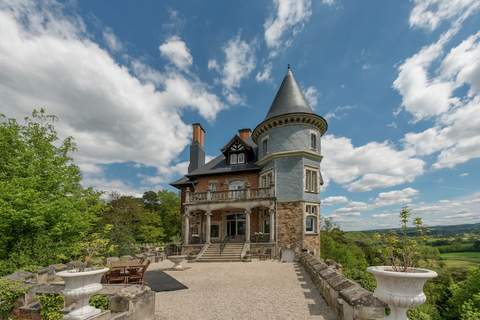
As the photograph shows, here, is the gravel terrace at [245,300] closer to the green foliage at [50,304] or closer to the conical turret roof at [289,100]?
the green foliage at [50,304]

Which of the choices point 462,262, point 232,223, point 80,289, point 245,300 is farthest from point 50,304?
point 462,262

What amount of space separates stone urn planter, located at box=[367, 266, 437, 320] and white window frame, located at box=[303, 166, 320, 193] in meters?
15.5

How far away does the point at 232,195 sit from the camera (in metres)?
20.1

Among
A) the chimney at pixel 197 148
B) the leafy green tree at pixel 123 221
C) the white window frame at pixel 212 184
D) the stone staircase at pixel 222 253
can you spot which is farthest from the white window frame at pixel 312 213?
the leafy green tree at pixel 123 221

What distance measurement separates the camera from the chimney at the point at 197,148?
25.1 m

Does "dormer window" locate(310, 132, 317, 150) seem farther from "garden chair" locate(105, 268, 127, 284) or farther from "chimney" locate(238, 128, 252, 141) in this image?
"garden chair" locate(105, 268, 127, 284)

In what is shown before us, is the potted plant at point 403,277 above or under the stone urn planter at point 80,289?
above

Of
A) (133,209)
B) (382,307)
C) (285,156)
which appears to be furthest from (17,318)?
(133,209)

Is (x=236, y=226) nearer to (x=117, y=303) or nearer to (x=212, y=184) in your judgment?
(x=212, y=184)

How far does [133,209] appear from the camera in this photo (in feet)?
101

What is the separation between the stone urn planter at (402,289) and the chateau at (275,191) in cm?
1461

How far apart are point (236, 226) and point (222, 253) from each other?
408cm

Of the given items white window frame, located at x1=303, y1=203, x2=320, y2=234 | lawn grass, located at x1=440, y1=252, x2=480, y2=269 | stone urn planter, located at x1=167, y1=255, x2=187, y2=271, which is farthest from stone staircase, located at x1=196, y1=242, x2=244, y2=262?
lawn grass, located at x1=440, y1=252, x2=480, y2=269

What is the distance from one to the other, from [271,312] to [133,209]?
2890 cm
